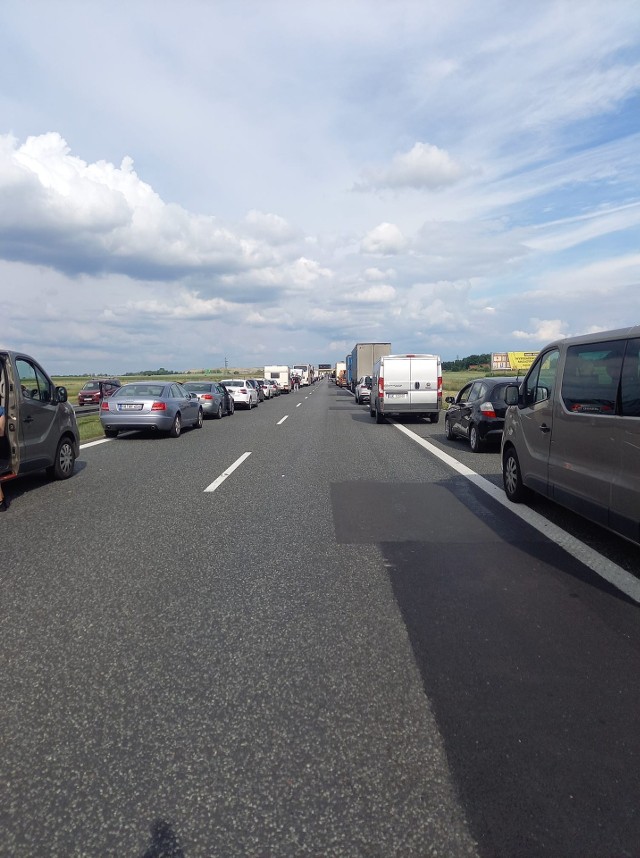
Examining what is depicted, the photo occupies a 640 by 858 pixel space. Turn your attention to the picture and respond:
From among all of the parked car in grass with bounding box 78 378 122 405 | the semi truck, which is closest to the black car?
the parked car in grass with bounding box 78 378 122 405

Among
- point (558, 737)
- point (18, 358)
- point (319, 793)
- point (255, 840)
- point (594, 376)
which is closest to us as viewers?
point (255, 840)

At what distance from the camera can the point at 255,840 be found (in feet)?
7.22

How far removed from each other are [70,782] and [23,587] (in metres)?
2.61

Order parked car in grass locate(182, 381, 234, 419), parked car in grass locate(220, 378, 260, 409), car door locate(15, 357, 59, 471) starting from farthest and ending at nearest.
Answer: parked car in grass locate(220, 378, 260, 409)
parked car in grass locate(182, 381, 234, 419)
car door locate(15, 357, 59, 471)

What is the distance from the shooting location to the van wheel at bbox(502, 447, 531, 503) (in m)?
7.54

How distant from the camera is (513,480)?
25.4 feet

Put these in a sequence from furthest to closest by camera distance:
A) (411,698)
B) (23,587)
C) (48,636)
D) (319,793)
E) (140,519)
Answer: (140,519), (23,587), (48,636), (411,698), (319,793)

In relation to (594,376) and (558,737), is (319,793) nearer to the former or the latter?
(558,737)

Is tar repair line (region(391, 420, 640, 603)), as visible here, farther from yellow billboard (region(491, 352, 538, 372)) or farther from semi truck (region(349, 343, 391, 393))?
yellow billboard (region(491, 352, 538, 372))

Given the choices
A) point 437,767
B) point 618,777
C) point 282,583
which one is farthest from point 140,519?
point 618,777

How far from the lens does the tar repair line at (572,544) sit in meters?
4.75

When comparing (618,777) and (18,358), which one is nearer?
(618,777)

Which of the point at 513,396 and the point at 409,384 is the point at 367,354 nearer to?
the point at 409,384

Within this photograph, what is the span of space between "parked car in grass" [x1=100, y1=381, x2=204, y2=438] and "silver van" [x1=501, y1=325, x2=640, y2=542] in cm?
1033
